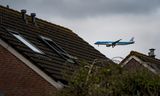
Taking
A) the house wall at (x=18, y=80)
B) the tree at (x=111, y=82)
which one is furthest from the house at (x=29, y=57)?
the tree at (x=111, y=82)

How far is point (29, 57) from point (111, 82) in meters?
9.58

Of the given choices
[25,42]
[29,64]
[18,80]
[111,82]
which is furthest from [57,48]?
[111,82]

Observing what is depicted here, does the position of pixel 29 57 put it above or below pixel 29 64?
above

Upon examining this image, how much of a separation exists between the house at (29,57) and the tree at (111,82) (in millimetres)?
5846

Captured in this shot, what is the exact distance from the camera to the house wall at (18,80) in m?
18.5

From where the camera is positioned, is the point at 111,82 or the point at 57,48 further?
the point at 57,48

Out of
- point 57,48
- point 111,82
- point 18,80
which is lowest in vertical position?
point 111,82

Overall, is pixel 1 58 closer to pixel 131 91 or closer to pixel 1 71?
pixel 1 71

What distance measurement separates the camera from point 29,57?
19.1m

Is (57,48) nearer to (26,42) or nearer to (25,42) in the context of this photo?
(26,42)

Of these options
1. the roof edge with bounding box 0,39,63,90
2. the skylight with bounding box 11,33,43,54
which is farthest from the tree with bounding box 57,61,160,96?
the skylight with bounding box 11,33,43,54

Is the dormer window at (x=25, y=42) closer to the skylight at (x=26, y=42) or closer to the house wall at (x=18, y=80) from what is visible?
the skylight at (x=26, y=42)

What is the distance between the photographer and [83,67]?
413 inches

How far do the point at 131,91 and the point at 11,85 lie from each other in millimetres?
9648
